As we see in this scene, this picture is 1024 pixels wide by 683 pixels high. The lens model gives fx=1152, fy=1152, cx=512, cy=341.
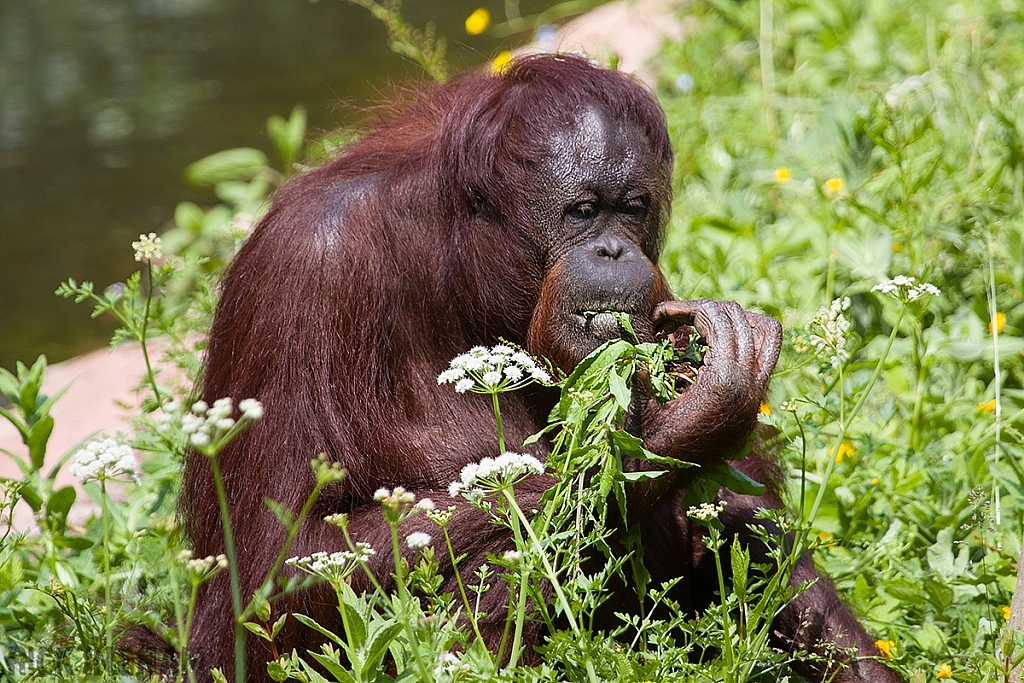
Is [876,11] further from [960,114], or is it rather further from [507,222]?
[507,222]

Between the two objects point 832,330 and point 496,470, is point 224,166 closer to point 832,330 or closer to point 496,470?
point 832,330

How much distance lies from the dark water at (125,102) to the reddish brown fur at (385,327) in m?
3.15

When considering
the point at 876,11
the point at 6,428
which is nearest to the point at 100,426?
the point at 6,428

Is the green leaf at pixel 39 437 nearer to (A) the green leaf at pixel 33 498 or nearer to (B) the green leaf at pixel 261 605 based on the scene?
(A) the green leaf at pixel 33 498

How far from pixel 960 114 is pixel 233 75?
6694mm

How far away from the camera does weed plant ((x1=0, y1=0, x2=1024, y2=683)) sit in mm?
2176

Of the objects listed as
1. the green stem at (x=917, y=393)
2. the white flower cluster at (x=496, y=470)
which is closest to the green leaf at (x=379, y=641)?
the white flower cluster at (x=496, y=470)

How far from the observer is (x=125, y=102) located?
942 cm

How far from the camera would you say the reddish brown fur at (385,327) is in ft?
9.39

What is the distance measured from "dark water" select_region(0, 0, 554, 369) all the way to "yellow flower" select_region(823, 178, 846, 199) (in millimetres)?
2164

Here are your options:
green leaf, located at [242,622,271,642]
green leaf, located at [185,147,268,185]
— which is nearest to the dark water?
green leaf, located at [185,147,268,185]

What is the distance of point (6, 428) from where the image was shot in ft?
17.6

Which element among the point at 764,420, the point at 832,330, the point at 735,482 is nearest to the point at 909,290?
the point at 832,330

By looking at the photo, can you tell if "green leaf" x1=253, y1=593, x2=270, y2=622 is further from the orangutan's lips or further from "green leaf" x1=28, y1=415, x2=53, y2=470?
"green leaf" x1=28, y1=415, x2=53, y2=470
